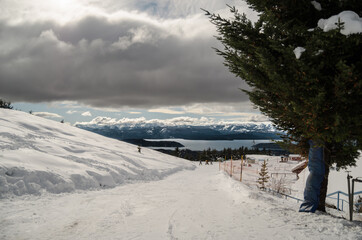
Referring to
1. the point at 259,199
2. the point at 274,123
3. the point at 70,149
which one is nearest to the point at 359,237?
the point at 259,199

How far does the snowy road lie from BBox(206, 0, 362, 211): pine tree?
2.16m

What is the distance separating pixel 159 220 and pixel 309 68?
554cm

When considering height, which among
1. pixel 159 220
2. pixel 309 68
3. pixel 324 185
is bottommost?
pixel 159 220

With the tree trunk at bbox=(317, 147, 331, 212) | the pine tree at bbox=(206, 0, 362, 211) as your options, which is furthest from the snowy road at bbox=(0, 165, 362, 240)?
the pine tree at bbox=(206, 0, 362, 211)

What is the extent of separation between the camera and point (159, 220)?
596 cm

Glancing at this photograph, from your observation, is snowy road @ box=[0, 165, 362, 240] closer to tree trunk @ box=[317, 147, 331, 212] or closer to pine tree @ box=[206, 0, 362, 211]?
tree trunk @ box=[317, 147, 331, 212]

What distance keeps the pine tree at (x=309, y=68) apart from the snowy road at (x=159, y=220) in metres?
2.16

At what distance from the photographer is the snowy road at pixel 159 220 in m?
4.91

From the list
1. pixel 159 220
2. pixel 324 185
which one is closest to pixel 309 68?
pixel 324 185

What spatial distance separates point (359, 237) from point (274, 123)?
430 centimetres

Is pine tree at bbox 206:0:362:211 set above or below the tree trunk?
above

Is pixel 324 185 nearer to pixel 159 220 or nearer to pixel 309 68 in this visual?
pixel 309 68

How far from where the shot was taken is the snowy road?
491cm

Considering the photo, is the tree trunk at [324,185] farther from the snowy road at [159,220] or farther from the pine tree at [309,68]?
the snowy road at [159,220]
